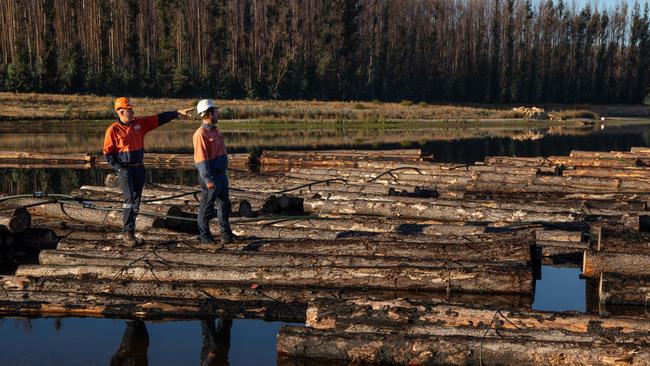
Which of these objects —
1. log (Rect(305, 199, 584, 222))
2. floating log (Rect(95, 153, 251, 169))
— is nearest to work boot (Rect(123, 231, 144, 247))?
log (Rect(305, 199, 584, 222))

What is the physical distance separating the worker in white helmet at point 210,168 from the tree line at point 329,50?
6373 centimetres

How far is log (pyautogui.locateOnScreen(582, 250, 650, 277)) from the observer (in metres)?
10.2

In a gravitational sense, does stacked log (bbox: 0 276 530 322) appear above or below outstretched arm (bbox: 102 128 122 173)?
below

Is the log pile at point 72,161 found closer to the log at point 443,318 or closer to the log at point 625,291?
the log at point 625,291

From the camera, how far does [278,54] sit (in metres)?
90.4

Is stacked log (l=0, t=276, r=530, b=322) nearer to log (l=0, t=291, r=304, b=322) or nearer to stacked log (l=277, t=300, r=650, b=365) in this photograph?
log (l=0, t=291, r=304, b=322)

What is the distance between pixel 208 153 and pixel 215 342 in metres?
2.96

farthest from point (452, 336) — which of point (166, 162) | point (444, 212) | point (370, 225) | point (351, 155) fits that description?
point (166, 162)

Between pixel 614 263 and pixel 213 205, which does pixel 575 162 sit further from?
pixel 213 205

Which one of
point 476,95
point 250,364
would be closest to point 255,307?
point 250,364

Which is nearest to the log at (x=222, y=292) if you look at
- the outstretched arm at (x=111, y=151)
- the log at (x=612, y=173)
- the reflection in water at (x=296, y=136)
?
the outstretched arm at (x=111, y=151)

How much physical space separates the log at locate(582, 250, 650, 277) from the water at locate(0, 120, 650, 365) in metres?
0.39

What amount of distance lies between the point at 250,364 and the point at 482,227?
5221 millimetres

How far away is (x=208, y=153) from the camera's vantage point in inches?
418
